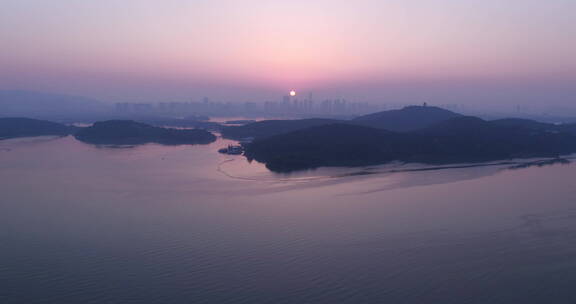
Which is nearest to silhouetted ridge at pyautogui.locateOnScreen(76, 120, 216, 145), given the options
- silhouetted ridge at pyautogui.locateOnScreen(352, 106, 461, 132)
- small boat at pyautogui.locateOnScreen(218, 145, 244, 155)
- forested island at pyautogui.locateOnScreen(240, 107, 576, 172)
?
small boat at pyautogui.locateOnScreen(218, 145, 244, 155)

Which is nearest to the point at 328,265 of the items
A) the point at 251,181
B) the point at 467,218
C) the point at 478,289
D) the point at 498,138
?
the point at 478,289

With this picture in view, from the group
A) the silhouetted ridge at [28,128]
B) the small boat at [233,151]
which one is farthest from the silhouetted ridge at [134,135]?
the small boat at [233,151]

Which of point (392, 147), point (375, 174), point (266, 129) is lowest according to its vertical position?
point (375, 174)

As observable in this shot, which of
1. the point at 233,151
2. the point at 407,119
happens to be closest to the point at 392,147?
the point at 233,151

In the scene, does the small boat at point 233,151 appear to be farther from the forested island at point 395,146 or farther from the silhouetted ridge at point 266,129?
the silhouetted ridge at point 266,129

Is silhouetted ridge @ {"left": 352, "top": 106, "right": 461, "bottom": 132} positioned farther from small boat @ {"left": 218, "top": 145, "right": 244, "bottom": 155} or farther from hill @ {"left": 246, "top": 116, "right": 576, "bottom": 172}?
small boat @ {"left": 218, "top": 145, "right": 244, "bottom": 155}

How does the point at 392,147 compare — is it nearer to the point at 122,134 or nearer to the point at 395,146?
the point at 395,146

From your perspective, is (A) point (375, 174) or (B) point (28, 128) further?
(B) point (28, 128)

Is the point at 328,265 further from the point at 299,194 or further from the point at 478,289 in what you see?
the point at 299,194
